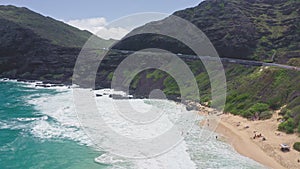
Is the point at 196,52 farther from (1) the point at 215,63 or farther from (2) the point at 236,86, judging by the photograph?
(2) the point at 236,86

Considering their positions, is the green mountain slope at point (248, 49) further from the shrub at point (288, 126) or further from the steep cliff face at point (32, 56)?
the steep cliff face at point (32, 56)

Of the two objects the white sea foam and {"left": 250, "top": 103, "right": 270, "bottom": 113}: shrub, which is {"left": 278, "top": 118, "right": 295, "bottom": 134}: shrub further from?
the white sea foam

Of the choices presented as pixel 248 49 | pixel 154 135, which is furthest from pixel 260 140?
pixel 248 49

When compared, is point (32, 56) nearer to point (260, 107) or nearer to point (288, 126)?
point (260, 107)

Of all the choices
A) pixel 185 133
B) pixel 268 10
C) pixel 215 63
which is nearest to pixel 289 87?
pixel 185 133

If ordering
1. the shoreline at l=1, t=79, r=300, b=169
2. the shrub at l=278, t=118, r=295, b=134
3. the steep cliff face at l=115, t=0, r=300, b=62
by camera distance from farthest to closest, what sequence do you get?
the steep cliff face at l=115, t=0, r=300, b=62 < the shrub at l=278, t=118, r=295, b=134 < the shoreline at l=1, t=79, r=300, b=169

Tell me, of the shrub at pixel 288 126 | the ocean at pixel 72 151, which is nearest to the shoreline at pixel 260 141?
the shrub at pixel 288 126

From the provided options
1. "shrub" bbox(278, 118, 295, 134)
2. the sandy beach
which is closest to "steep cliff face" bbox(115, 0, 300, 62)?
the sandy beach
